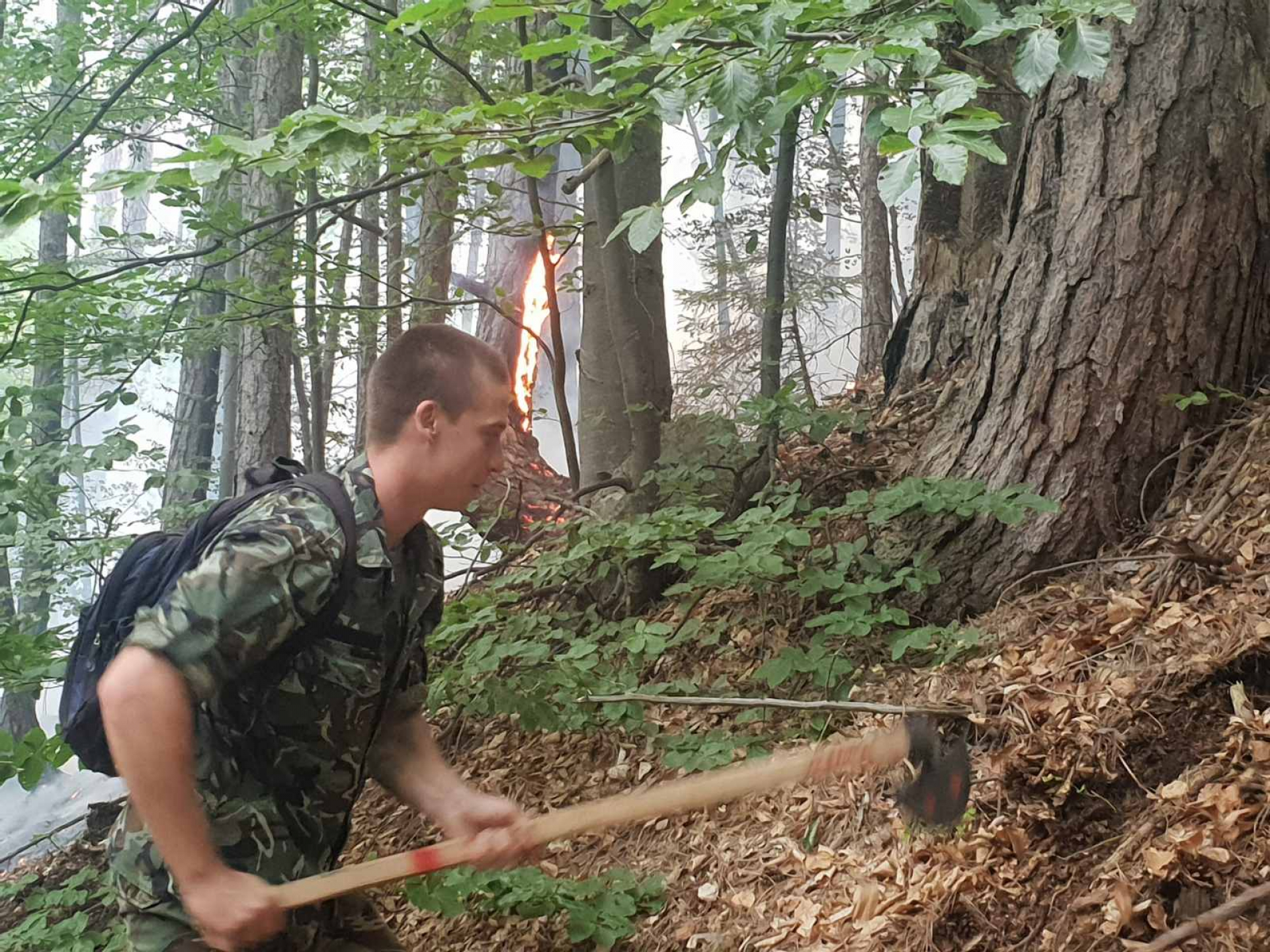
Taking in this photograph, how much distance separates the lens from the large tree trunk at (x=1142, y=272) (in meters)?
4.44

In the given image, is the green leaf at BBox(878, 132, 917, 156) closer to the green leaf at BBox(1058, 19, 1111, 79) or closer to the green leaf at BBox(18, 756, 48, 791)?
the green leaf at BBox(1058, 19, 1111, 79)

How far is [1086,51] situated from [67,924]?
567cm

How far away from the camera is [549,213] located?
14.1 meters

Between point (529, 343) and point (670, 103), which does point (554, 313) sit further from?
point (529, 343)

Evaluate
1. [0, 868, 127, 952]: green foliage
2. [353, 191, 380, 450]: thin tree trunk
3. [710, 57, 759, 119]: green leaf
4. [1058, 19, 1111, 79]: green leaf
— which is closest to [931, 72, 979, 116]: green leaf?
[1058, 19, 1111, 79]: green leaf

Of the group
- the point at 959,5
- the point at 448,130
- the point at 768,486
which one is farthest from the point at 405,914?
the point at 959,5

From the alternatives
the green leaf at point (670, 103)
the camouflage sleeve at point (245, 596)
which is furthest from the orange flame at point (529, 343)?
the camouflage sleeve at point (245, 596)

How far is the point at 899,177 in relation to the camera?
2.27 metres

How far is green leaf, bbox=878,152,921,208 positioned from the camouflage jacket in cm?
143

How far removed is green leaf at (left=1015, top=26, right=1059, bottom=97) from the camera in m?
2.29

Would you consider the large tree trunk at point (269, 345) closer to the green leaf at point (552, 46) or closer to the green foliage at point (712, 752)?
the green foliage at point (712, 752)

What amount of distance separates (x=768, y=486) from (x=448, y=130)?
2721 mm

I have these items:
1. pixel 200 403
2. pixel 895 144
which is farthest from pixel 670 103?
pixel 200 403

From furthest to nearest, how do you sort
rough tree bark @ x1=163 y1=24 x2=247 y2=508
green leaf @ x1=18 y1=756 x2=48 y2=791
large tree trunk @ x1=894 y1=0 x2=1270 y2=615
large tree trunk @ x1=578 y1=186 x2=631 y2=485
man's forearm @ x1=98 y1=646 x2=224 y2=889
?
rough tree bark @ x1=163 y1=24 x2=247 y2=508
large tree trunk @ x1=578 y1=186 x2=631 y2=485
large tree trunk @ x1=894 y1=0 x2=1270 y2=615
green leaf @ x1=18 y1=756 x2=48 y2=791
man's forearm @ x1=98 y1=646 x2=224 y2=889
